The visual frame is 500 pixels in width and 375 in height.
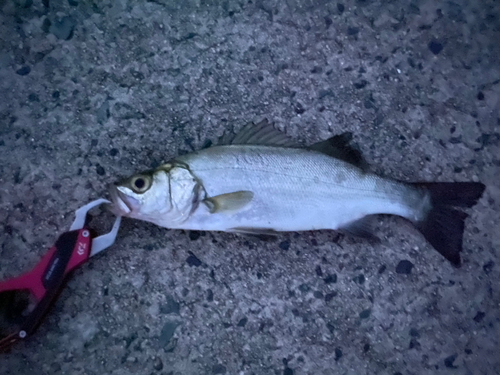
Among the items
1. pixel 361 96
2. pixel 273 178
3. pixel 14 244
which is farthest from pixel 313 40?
pixel 14 244

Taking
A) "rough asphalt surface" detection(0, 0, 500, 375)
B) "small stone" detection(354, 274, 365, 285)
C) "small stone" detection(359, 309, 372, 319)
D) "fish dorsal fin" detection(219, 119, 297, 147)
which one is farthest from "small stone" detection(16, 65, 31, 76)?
"small stone" detection(359, 309, 372, 319)

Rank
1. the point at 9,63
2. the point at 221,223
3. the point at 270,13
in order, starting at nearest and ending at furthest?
the point at 221,223 < the point at 9,63 < the point at 270,13

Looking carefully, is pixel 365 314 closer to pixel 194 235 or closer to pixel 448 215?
pixel 448 215

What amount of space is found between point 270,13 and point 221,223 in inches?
59.5

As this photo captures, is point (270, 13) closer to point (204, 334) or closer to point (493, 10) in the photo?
point (493, 10)

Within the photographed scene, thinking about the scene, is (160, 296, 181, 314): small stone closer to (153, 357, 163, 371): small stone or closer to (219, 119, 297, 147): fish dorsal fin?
(153, 357, 163, 371): small stone

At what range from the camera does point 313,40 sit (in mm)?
2686

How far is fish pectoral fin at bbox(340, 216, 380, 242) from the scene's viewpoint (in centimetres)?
240

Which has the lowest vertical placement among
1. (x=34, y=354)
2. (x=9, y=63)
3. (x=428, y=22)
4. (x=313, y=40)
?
(x=34, y=354)

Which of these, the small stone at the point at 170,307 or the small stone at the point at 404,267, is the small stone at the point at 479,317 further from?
the small stone at the point at 170,307

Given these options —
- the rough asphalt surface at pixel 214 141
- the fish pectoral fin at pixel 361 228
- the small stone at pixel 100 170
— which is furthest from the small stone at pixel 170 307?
the fish pectoral fin at pixel 361 228

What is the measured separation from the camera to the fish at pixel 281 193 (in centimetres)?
219

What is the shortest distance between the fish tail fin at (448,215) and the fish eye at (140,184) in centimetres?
164

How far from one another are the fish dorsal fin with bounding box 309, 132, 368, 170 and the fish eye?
3.31 feet
